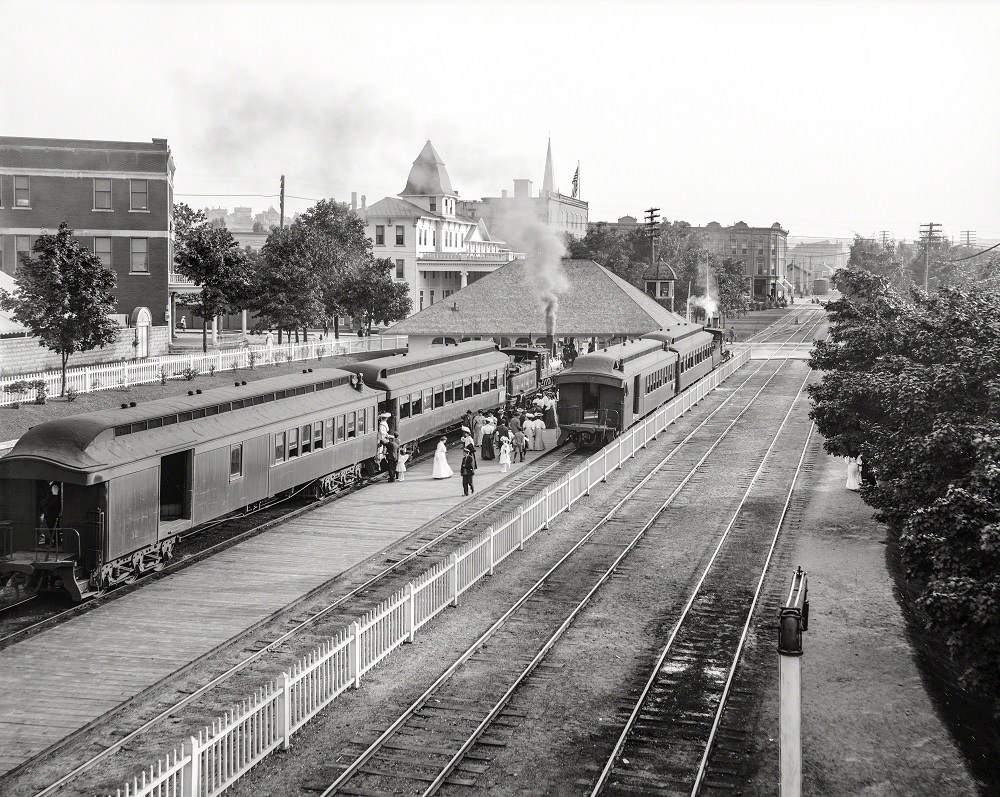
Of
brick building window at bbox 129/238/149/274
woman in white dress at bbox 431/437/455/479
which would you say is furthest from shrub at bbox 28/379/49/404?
brick building window at bbox 129/238/149/274

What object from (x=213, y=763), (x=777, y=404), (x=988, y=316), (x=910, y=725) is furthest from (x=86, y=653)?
(x=777, y=404)

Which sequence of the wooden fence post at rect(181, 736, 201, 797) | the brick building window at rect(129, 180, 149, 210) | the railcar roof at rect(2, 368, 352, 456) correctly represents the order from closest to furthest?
the wooden fence post at rect(181, 736, 201, 797)
the railcar roof at rect(2, 368, 352, 456)
the brick building window at rect(129, 180, 149, 210)

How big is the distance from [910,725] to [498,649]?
5.90m

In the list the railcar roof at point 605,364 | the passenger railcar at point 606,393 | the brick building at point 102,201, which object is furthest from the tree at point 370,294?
the railcar roof at point 605,364

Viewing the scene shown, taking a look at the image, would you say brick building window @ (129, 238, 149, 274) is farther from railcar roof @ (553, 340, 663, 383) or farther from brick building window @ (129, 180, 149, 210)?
railcar roof @ (553, 340, 663, 383)

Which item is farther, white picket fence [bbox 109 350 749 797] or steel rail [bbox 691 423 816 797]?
steel rail [bbox 691 423 816 797]

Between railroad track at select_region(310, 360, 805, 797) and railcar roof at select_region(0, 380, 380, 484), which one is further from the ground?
railcar roof at select_region(0, 380, 380, 484)

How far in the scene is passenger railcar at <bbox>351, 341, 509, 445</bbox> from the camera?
29.5 meters

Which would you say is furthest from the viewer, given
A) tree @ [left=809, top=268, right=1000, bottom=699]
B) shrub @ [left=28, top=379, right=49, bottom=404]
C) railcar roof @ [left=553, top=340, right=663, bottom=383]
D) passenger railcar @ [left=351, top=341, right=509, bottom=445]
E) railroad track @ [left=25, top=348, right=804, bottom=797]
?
railcar roof @ [left=553, top=340, right=663, bottom=383]

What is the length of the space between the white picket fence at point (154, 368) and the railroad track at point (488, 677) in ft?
59.0

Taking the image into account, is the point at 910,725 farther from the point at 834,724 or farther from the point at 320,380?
the point at 320,380

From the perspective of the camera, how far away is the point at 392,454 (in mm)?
28625

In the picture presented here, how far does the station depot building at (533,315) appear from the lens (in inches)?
2525

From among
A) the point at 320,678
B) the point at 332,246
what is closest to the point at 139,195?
the point at 332,246
